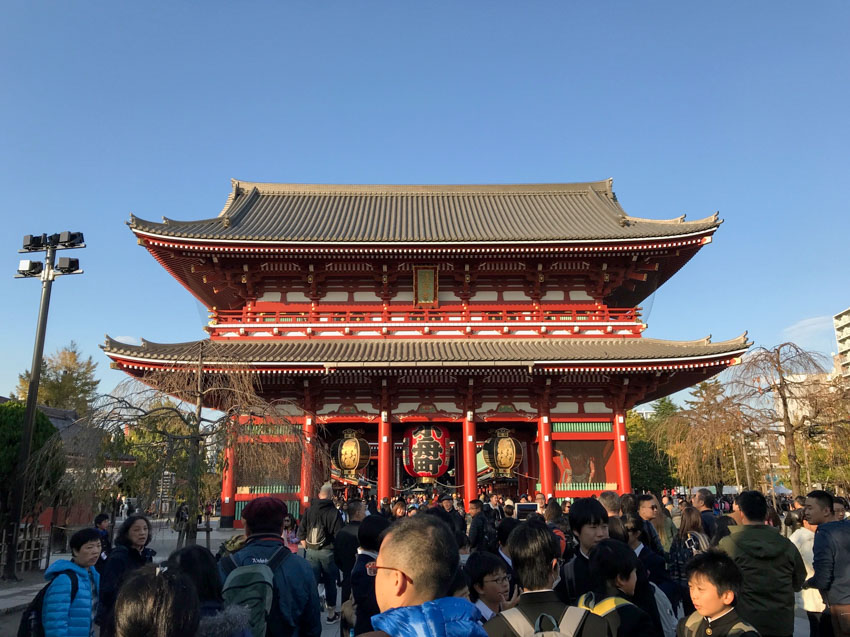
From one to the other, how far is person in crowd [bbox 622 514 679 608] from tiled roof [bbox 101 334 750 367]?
11.3 metres

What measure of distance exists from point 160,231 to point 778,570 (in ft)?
56.7

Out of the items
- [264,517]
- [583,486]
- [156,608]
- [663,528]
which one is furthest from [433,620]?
[583,486]

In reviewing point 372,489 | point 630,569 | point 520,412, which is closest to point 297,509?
point 372,489

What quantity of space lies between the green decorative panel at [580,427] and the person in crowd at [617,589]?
15.1 metres

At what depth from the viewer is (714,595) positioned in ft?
11.4

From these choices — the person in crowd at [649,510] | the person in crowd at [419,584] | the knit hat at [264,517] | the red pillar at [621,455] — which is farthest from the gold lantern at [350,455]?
the person in crowd at [419,584]

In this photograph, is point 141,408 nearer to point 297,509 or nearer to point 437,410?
point 297,509

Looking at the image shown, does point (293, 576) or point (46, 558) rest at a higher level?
point (293, 576)

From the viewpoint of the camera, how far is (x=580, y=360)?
16.5 metres

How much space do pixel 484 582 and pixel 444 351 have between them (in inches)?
539

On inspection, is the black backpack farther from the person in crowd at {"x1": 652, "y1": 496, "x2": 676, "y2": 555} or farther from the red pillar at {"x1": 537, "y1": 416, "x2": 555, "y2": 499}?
the red pillar at {"x1": 537, "y1": 416, "x2": 555, "y2": 499}

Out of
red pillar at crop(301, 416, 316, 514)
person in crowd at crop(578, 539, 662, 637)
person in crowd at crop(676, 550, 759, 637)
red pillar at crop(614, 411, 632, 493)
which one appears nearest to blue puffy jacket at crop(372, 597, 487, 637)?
person in crowd at crop(578, 539, 662, 637)

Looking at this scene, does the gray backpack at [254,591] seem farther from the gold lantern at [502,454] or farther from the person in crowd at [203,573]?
the gold lantern at [502,454]

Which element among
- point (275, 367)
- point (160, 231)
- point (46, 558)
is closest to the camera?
point (46, 558)
